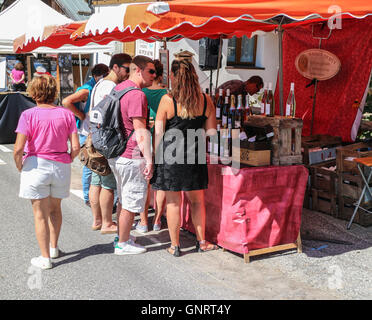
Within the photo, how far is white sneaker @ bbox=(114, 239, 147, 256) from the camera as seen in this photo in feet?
15.5

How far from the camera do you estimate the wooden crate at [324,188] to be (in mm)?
5941

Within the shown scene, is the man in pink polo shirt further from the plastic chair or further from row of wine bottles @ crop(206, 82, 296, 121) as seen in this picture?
the plastic chair

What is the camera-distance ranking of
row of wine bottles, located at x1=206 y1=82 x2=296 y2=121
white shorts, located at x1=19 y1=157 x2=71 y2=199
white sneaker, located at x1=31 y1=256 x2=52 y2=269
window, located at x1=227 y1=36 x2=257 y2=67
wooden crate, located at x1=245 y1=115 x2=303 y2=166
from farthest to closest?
1. window, located at x1=227 y1=36 x2=257 y2=67
2. row of wine bottles, located at x1=206 y1=82 x2=296 y2=121
3. wooden crate, located at x1=245 y1=115 x2=303 y2=166
4. white sneaker, located at x1=31 y1=256 x2=52 y2=269
5. white shorts, located at x1=19 y1=157 x2=71 y2=199

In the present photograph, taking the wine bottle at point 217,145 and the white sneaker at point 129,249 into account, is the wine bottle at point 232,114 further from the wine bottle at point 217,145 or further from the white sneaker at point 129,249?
the white sneaker at point 129,249

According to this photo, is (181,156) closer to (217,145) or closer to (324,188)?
(217,145)

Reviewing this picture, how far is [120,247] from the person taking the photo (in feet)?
15.5

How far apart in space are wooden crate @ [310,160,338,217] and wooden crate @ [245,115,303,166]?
133 cm

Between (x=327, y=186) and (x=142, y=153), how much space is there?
2.76 metres

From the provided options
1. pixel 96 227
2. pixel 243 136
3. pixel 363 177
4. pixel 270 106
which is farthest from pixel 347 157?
pixel 96 227

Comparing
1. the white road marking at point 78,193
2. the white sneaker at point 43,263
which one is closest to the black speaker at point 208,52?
the white road marking at point 78,193

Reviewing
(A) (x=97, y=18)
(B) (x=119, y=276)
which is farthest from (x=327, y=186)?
(A) (x=97, y=18)

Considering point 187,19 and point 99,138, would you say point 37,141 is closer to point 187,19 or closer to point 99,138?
point 99,138

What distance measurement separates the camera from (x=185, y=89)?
438 centimetres

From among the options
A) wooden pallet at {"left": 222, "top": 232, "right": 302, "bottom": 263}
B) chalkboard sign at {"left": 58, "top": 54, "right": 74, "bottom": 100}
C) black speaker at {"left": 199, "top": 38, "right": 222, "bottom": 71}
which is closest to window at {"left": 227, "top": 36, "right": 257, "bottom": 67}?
black speaker at {"left": 199, "top": 38, "right": 222, "bottom": 71}
